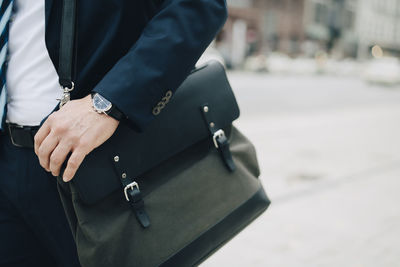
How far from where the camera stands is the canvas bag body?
40.4 inches

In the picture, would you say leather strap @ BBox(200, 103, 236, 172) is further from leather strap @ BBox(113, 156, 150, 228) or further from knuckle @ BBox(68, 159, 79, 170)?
knuckle @ BBox(68, 159, 79, 170)

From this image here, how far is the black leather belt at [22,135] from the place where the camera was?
3.66ft

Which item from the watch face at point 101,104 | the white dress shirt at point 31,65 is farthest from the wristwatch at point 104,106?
the white dress shirt at point 31,65

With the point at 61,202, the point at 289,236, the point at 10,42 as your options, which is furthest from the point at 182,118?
the point at 289,236

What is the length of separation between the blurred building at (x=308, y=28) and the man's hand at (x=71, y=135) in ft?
94.3

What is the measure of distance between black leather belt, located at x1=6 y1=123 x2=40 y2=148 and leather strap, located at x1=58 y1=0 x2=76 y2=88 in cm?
19

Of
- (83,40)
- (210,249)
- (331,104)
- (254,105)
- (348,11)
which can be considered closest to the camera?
(83,40)

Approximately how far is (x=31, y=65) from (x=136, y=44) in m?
0.34

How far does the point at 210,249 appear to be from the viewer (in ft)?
4.04

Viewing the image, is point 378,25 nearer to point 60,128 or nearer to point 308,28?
point 308,28

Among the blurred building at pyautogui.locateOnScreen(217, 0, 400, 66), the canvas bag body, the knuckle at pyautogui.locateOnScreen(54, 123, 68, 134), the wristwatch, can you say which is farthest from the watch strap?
the blurred building at pyautogui.locateOnScreen(217, 0, 400, 66)

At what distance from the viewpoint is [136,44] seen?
1.02m

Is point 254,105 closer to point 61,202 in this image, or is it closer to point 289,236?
point 289,236

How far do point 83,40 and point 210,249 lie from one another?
0.71m
